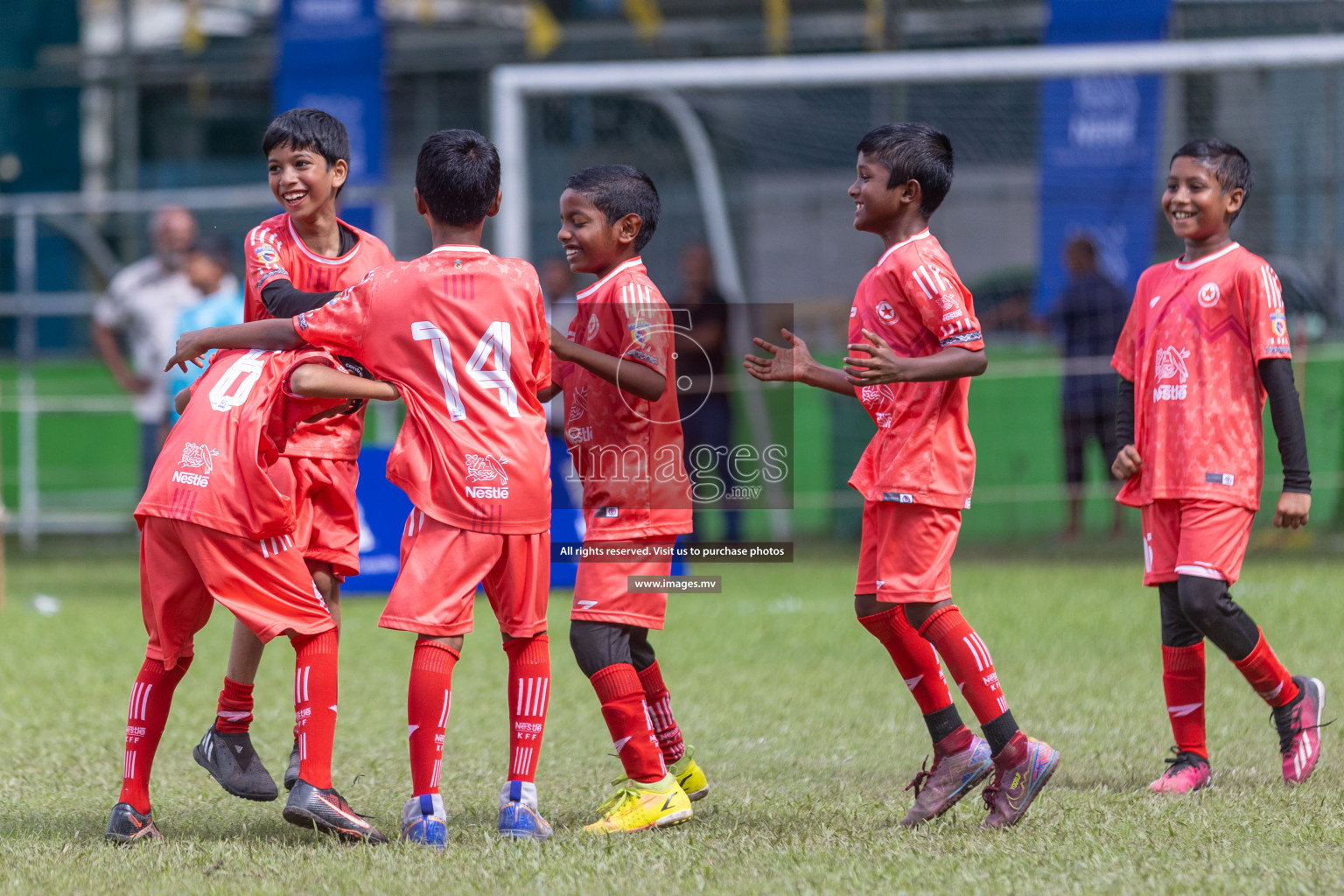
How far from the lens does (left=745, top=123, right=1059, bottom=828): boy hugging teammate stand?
4.05m

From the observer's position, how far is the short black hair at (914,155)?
14.0 ft

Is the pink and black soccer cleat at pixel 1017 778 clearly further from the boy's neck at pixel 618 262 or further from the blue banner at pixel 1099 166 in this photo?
the blue banner at pixel 1099 166

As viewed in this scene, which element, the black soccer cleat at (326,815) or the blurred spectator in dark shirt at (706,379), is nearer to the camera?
the black soccer cleat at (326,815)

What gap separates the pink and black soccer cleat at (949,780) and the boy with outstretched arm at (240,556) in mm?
1405

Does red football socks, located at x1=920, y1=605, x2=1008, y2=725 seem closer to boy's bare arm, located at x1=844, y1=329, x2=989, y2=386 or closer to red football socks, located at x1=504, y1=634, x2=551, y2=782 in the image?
boy's bare arm, located at x1=844, y1=329, x2=989, y2=386

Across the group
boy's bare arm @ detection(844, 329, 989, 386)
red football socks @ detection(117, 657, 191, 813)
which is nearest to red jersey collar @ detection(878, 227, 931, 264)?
boy's bare arm @ detection(844, 329, 989, 386)

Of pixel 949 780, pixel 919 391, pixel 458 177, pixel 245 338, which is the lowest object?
pixel 949 780

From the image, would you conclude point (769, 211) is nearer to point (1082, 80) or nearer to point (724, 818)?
point (1082, 80)

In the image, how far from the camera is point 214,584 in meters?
3.88

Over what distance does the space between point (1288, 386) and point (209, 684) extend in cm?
450

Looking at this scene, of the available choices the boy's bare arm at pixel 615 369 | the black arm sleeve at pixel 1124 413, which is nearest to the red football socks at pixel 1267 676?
the black arm sleeve at pixel 1124 413

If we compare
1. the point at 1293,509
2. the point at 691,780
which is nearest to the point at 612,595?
the point at 691,780

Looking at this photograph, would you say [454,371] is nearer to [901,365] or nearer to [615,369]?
[615,369]

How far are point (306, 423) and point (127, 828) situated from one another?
116 cm
